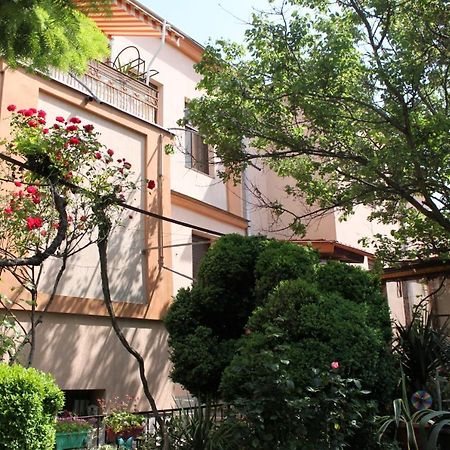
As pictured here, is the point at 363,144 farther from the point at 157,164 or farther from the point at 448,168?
the point at 157,164

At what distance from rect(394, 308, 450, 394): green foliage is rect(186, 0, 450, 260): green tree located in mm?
1681

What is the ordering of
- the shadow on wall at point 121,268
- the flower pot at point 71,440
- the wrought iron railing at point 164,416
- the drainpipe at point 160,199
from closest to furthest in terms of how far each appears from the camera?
the wrought iron railing at point 164,416, the flower pot at point 71,440, the shadow on wall at point 121,268, the drainpipe at point 160,199

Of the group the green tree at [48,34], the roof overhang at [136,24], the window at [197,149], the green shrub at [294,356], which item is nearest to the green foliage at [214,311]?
the green shrub at [294,356]

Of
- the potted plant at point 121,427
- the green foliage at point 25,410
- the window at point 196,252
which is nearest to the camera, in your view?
the green foliage at point 25,410

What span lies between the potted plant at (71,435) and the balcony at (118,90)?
5.91 meters

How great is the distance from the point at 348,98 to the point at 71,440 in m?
5.87

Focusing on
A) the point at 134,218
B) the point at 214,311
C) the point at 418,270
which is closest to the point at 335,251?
the point at 418,270

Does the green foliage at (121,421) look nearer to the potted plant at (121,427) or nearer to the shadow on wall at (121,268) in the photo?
the potted plant at (121,427)

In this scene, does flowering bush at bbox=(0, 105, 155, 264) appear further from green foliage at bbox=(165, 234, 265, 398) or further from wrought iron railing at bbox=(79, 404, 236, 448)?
wrought iron railing at bbox=(79, 404, 236, 448)

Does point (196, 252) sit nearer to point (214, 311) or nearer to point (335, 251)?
point (335, 251)

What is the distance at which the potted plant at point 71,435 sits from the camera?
6672 mm

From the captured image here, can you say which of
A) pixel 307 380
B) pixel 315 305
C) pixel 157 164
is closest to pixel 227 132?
pixel 157 164

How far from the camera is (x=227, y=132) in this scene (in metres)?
9.08

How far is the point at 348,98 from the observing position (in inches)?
320
